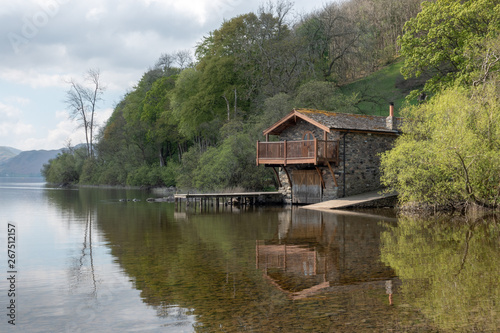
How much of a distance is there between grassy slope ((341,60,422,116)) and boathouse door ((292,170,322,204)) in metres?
17.4

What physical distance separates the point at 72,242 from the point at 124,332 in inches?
393

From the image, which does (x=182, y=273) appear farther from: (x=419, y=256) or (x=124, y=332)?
(x=419, y=256)

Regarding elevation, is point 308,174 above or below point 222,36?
below

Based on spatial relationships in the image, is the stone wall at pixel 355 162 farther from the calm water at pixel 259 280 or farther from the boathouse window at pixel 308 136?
the calm water at pixel 259 280

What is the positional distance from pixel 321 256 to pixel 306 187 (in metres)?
17.8

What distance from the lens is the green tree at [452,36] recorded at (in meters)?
30.3

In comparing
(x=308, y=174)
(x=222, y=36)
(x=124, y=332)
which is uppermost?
(x=222, y=36)

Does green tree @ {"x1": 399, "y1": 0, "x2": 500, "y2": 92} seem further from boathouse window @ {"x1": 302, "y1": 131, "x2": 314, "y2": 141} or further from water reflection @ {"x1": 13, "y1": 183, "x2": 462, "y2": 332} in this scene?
water reflection @ {"x1": 13, "y1": 183, "x2": 462, "y2": 332}

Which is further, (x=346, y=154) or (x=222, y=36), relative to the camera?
(x=222, y=36)

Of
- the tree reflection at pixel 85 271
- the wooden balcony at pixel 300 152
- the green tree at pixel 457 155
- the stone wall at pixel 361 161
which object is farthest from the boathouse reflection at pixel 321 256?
the stone wall at pixel 361 161

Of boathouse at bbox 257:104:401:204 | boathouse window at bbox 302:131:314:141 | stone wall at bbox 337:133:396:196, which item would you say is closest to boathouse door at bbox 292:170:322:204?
boathouse at bbox 257:104:401:204

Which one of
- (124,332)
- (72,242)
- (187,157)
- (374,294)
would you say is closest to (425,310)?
(374,294)

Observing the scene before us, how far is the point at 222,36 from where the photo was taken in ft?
166

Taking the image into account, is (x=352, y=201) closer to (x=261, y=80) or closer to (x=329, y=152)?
(x=329, y=152)
